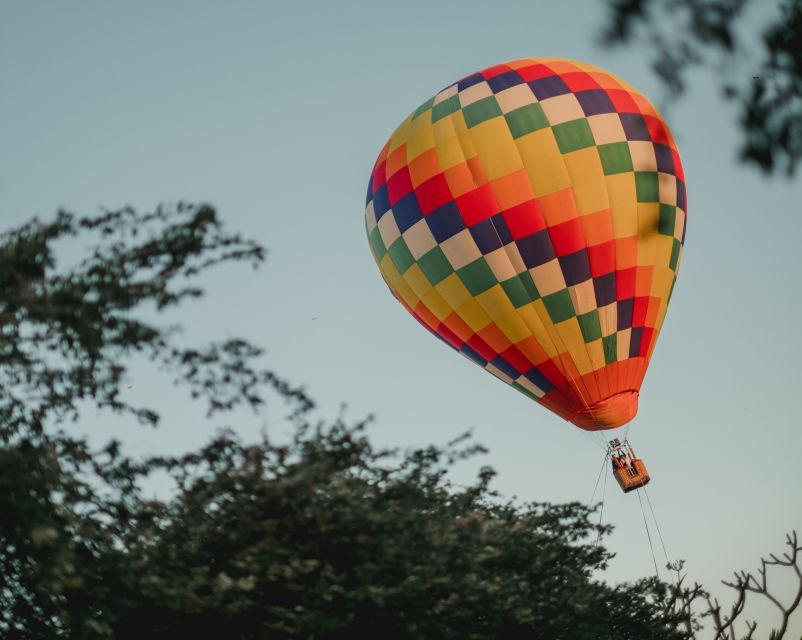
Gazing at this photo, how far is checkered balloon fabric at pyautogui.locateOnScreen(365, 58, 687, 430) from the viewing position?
57.3ft

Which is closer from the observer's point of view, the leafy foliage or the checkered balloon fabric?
the leafy foliage

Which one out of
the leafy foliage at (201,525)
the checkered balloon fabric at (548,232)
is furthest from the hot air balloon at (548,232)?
the leafy foliage at (201,525)

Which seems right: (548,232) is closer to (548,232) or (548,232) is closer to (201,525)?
(548,232)

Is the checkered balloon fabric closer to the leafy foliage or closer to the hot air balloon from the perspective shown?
the hot air balloon

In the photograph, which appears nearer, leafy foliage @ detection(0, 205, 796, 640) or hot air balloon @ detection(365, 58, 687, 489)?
leafy foliage @ detection(0, 205, 796, 640)

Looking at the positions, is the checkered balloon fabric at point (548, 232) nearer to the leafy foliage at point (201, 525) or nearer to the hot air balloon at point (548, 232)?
the hot air balloon at point (548, 232)

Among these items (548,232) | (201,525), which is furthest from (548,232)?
(201,525)

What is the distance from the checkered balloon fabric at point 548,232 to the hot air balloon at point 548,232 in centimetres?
3

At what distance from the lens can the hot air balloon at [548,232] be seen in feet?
57.3

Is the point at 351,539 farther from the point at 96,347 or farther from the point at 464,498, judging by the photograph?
the point at 96,347

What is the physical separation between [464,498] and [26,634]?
5907mm

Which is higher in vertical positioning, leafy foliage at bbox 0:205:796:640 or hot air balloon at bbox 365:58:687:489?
hot air balloon at bbox 365:58:687:489

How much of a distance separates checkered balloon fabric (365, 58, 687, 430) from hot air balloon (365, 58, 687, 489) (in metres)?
0.03

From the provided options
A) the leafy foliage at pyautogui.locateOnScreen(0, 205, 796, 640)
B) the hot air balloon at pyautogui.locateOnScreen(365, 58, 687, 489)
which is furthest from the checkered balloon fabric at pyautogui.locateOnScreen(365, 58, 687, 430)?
the leafy foliage at pyautogui.locateOnScreen(0, 205, 796, 640)
